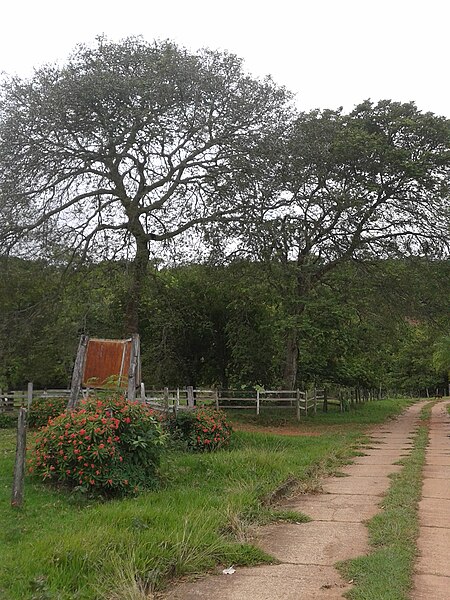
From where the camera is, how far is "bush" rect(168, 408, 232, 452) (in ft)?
42.8

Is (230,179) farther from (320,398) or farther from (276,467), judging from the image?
(320,398)

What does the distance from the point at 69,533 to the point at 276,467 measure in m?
5.09

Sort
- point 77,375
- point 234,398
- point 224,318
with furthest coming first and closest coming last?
point 224,318 → point 234,398 → point 77,375

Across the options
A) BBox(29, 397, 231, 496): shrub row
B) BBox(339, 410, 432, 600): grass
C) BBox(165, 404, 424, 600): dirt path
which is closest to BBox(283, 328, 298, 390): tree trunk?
BBox(165, 404, 424, 600): dirt path

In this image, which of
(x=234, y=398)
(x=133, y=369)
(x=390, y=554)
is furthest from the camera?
(x=234, y=398)

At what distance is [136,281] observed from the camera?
20.6m

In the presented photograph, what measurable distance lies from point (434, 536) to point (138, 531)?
122 inches

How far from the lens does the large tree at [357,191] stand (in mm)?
21312

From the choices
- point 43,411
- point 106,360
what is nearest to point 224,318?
point 43,411

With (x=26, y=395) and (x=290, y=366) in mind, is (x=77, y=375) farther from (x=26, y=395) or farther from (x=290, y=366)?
(x=290, y=366)

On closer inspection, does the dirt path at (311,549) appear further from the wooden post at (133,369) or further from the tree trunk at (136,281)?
the tree trunk at (136,281)

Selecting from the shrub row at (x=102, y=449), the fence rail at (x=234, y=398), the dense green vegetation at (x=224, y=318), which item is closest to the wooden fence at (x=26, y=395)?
the fence rail at (x=234, y=398)

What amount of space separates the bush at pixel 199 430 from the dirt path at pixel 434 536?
4341 millimetres

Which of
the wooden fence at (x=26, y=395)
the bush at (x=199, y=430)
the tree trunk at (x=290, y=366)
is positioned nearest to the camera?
the bush at (x=199, y=430)
